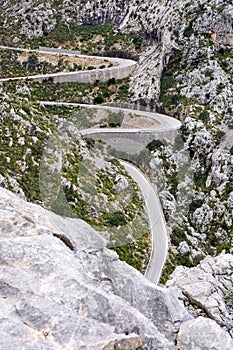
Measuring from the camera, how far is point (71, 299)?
35.0ft

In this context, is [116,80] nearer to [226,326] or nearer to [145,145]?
[145,145]

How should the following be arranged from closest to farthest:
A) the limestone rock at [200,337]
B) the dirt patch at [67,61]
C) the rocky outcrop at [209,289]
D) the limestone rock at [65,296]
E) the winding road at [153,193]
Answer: the limestone rock at [65,296], the limestone rock at [200,337], the rocky outcrop at [209,289], the winding road at [153,193], the dirt patch at [67,61]

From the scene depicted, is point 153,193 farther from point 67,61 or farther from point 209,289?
point 67,61

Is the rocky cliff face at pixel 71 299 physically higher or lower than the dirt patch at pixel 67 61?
higher

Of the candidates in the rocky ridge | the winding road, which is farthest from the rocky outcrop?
the rocky ridge

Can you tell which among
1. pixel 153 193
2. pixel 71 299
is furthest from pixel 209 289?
pixel 153 193

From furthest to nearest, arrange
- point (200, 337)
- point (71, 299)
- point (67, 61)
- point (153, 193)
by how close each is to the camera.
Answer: point (67, 61), point (153, 193), point (200, 337), point (71, 299)

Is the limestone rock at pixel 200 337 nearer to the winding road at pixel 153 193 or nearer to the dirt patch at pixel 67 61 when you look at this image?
the winding road at pixel 153 193

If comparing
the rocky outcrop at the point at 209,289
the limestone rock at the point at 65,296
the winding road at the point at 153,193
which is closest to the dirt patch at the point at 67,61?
the winding road at the point at 153,193

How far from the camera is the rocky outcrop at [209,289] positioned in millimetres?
20703

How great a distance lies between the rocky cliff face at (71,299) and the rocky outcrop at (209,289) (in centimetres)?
699

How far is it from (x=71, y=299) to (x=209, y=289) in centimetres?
1429

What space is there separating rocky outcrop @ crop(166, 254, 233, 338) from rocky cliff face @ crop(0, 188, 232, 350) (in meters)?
6.99

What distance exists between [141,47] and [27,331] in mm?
70035
